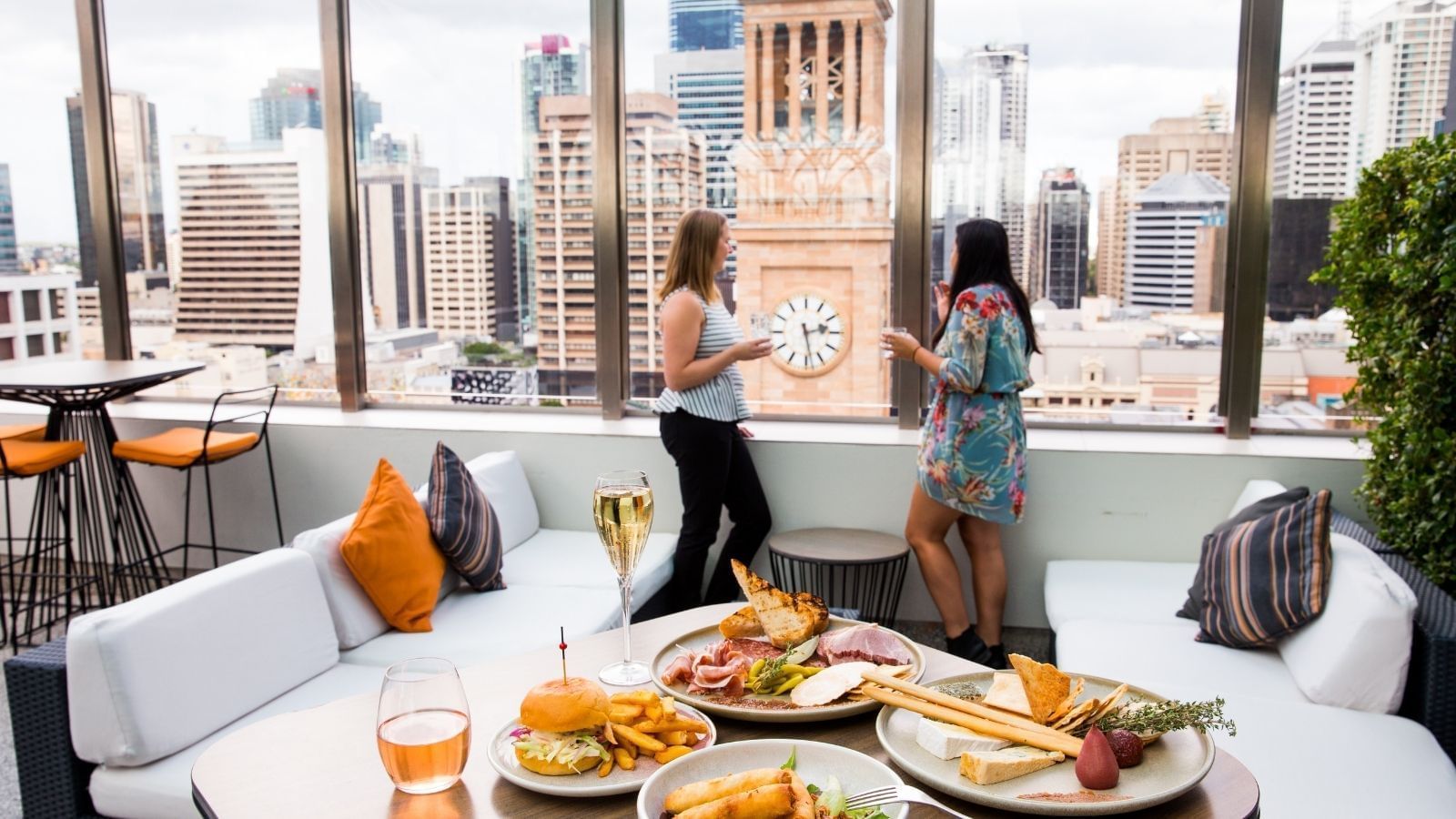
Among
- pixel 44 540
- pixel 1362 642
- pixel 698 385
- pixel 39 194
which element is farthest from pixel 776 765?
pixel 39 194

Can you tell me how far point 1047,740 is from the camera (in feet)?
4.75

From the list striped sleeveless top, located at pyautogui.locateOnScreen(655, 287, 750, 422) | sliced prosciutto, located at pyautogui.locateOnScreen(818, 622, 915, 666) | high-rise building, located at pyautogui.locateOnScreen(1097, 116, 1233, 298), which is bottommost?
sliced prosciutto, located at pyautogui.locateOnScreen(818, 622, 915, 666)

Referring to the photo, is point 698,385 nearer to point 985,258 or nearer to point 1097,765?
point 985,258

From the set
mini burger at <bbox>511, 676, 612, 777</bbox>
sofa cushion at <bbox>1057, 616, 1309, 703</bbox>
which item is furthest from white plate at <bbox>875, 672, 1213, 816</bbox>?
sofa cushion at <bbox>1057, 616, 1309, 703</bbox>

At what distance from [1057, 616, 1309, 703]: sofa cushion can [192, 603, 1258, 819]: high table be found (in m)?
1.17

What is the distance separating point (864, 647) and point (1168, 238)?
299cm

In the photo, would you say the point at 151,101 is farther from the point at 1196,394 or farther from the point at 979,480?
the point at 1196,394

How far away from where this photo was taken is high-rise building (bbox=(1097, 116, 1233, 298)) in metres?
4.17

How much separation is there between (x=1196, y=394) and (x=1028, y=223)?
36.0 inches

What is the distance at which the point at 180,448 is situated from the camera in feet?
13.8

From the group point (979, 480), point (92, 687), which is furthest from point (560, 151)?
point (92, 687)

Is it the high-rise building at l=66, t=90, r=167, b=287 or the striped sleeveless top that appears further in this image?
the high-rise building at l=66, t=90, r=167, b=287

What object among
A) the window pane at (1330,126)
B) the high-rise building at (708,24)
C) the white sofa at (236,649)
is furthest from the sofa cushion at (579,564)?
the window pane at (1330,126)

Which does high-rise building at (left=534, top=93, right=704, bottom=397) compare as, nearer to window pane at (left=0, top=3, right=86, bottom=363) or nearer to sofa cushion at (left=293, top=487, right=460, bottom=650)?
sofa cushion at (left=293, top=487, right=460, bottom=650)
